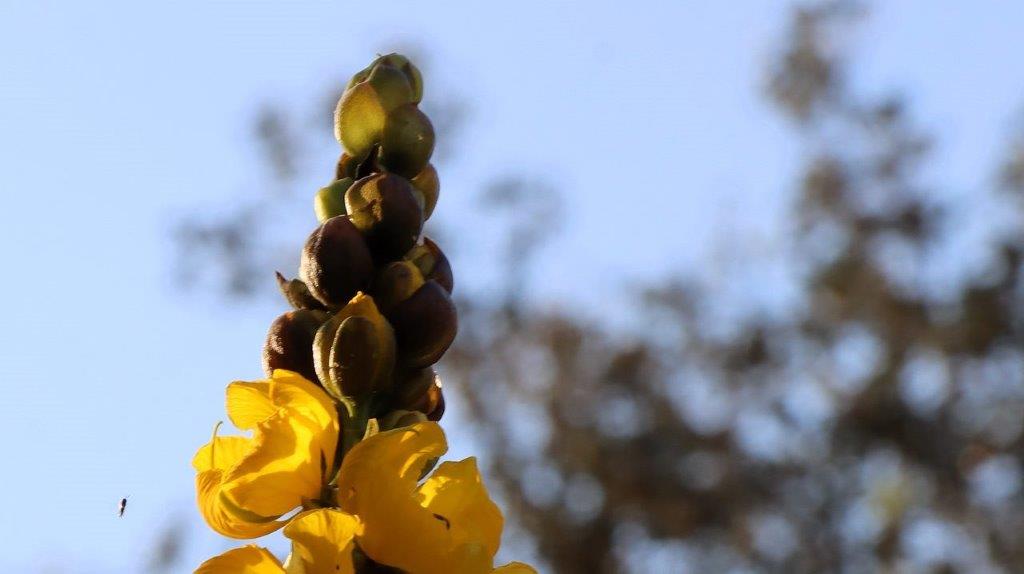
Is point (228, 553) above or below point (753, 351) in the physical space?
below

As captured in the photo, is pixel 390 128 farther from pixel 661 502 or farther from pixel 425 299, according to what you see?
pixel 661 502

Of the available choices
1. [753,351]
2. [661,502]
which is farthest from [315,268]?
[753,351]

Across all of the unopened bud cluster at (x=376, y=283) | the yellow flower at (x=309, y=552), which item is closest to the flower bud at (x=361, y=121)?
the unopened bud cluster at (x=376, y=283)

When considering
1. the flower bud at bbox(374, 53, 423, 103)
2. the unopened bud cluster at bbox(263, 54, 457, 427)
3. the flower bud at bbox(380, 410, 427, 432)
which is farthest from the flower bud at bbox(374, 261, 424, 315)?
the flower bud at bbox(374, 53, 423, 103)

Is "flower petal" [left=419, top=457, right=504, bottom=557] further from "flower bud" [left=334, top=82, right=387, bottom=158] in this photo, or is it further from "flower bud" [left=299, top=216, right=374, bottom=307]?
"flower bud" [left=334, top=82, right=387, bottom=158]

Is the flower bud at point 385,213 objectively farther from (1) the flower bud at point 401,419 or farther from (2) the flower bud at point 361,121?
(1) the flower bud at point 401,419

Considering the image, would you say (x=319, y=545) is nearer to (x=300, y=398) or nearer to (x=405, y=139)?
(x=300, y=398)
